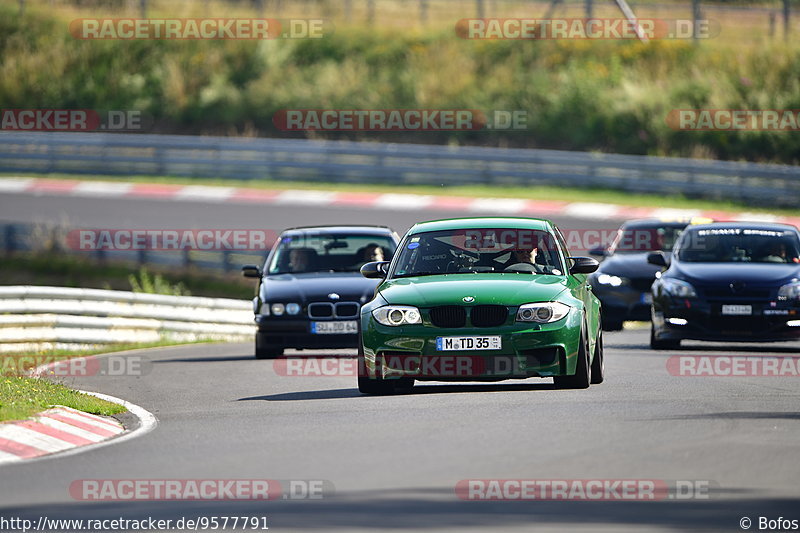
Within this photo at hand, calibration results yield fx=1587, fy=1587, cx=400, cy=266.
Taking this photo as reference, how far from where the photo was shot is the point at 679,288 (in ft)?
60.0

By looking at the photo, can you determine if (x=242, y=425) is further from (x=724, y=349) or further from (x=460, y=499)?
(x=724, y=349)

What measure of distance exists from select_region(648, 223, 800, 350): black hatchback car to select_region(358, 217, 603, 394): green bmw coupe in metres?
4.66

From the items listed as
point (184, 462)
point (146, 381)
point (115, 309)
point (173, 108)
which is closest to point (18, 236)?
point (115, 309)

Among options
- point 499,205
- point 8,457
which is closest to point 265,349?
point 8,457

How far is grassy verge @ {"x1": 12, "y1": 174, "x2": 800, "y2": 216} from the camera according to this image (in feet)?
115

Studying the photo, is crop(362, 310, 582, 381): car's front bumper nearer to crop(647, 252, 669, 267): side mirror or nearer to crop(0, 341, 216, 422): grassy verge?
crop(0, 341, 216, 422): grassy verge

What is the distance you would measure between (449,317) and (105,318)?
420 inches

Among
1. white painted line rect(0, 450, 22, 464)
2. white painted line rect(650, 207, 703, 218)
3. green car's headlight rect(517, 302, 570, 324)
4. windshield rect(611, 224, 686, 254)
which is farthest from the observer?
white painted line rect(650, 207, 703, 218)
